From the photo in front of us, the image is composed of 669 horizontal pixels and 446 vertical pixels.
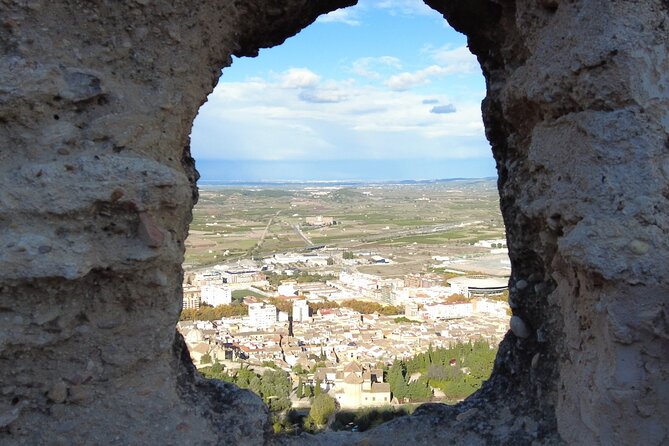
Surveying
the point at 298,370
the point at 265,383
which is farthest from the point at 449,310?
the point at 265,383

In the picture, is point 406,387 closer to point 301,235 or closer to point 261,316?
point 261,316

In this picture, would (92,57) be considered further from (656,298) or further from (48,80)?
(656,298)

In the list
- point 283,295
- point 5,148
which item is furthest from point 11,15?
point 283,295

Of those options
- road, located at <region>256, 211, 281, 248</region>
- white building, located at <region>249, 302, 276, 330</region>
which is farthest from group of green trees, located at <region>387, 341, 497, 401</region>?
road, located at <region>256, 211, 281, 248</region>

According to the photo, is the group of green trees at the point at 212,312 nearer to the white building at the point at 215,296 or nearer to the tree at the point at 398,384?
the white building at the point at 215,296

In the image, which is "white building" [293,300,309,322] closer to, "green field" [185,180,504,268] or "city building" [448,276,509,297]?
"city building" [448,276,509,297]
